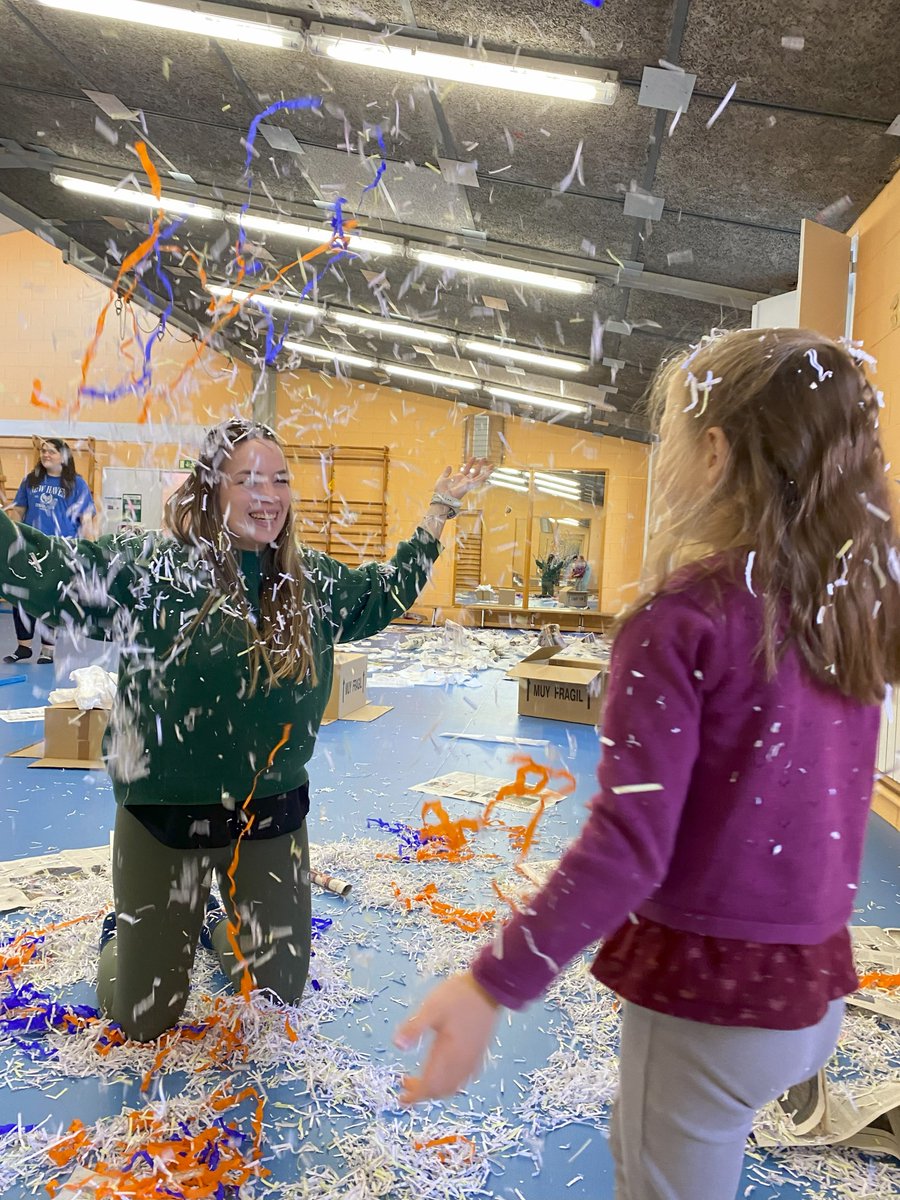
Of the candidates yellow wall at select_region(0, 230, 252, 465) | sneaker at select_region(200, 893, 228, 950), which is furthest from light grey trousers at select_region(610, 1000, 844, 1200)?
yellow wall at select_region(0, 230, 252, 465)

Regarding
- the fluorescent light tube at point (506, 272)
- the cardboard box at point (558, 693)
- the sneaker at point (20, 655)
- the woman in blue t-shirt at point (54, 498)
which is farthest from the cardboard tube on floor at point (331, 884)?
the sneaker at point (20, 655)

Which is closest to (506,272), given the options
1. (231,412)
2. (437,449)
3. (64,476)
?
(64,476)

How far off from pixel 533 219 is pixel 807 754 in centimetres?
451

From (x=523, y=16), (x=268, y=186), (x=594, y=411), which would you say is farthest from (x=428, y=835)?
(x=594, y=411)

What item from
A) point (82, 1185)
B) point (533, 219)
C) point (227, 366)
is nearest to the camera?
point (82, 1185)

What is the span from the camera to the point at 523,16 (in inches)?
114

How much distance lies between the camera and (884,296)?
335 cm

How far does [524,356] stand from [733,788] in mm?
7429

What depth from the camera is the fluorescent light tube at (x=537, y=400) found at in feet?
30.3

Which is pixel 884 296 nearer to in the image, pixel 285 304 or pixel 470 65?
pixel 470 65

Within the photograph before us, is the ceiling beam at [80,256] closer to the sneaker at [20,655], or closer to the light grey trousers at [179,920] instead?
the sneaker at [20,655]

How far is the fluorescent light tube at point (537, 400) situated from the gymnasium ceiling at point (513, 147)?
2085 millimetres

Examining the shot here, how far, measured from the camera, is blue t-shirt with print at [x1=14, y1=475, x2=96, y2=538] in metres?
5.59

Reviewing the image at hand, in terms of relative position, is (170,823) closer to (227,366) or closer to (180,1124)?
(180,1124)
